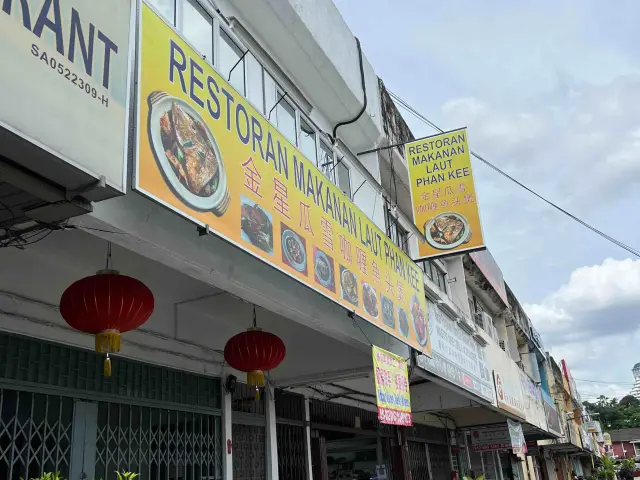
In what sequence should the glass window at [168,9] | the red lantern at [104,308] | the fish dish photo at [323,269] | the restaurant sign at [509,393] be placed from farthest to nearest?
1. the restaurant sign at [509,393]
2. the fish dish photo at [323,269]
3. the glass window at [168,9]
4. the red lantern at [104,308]

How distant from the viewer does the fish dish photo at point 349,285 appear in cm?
629

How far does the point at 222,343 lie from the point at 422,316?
3.15 meters

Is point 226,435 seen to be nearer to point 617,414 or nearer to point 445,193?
point 445,193

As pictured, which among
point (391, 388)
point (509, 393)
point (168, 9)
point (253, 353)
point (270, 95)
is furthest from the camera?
point (509, 393)

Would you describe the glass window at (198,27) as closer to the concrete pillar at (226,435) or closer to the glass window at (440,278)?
the concrete pillar at (226,435)

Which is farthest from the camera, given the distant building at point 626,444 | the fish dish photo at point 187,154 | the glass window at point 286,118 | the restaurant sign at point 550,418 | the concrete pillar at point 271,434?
the distant building at point 626,444

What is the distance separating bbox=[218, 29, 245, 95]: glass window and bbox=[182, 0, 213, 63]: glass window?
26cm

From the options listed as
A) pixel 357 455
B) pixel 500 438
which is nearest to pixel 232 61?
pixel 357 455

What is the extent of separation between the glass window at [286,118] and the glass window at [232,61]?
0.71m

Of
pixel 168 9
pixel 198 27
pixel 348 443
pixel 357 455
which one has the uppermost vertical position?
pixel 198 27

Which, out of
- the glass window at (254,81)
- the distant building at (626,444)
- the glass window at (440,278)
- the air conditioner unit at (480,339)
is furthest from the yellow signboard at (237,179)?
the distant building at (626,444)

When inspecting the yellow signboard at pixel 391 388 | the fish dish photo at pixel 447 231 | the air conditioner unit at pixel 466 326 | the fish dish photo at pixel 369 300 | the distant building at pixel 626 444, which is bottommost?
the distant building at pixel 626 444

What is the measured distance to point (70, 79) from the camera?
117 inches

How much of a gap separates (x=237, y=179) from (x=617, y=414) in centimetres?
11186
